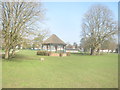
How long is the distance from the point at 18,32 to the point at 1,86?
3.56 meters

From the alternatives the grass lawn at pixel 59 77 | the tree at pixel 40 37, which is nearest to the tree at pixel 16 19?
the tree at pixel 40 37

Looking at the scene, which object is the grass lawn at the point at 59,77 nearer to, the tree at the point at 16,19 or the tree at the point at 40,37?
the tree at the point at 16,19

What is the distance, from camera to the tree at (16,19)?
484 centimetres

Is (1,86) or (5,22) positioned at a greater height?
(5,22)

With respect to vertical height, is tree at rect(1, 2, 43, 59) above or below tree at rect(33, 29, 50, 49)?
above

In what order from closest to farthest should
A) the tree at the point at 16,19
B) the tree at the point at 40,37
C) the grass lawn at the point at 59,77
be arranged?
1. the grass lawn at the point at 59,77
2. the tree at the point at 16,19
3. the tree at the point at 40,37

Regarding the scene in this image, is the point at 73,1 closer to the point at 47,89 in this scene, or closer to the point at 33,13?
the point at 47,89

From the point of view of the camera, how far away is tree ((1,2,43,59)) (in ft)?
15.9

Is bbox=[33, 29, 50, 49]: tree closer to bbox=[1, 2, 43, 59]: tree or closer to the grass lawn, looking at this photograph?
bbox=[1, 2, 43, 59]: tree

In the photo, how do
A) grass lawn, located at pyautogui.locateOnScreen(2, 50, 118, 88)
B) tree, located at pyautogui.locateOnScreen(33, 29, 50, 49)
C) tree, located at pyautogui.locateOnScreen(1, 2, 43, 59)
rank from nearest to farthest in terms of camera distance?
grass lawn, located at pyautogui.locateOnScreen(2, 50, 118, 88)
tree, located at pyautogui.locateOnScreen(1, 2, 43, 59)
tree, located at pyautogui.locateOnScreen(33, 29, 50, 49)

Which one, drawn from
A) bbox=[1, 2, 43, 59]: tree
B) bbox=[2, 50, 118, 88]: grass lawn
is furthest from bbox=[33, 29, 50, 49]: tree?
bbox=[2, 50, 118, 88]: grass lawn

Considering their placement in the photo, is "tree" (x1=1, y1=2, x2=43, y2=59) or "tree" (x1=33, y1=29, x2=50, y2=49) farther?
"tree" (x1=33, y1=29, x2=50, y2=49)

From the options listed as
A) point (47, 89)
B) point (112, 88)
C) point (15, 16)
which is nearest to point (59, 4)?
point (47, 89)

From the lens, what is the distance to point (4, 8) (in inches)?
188
